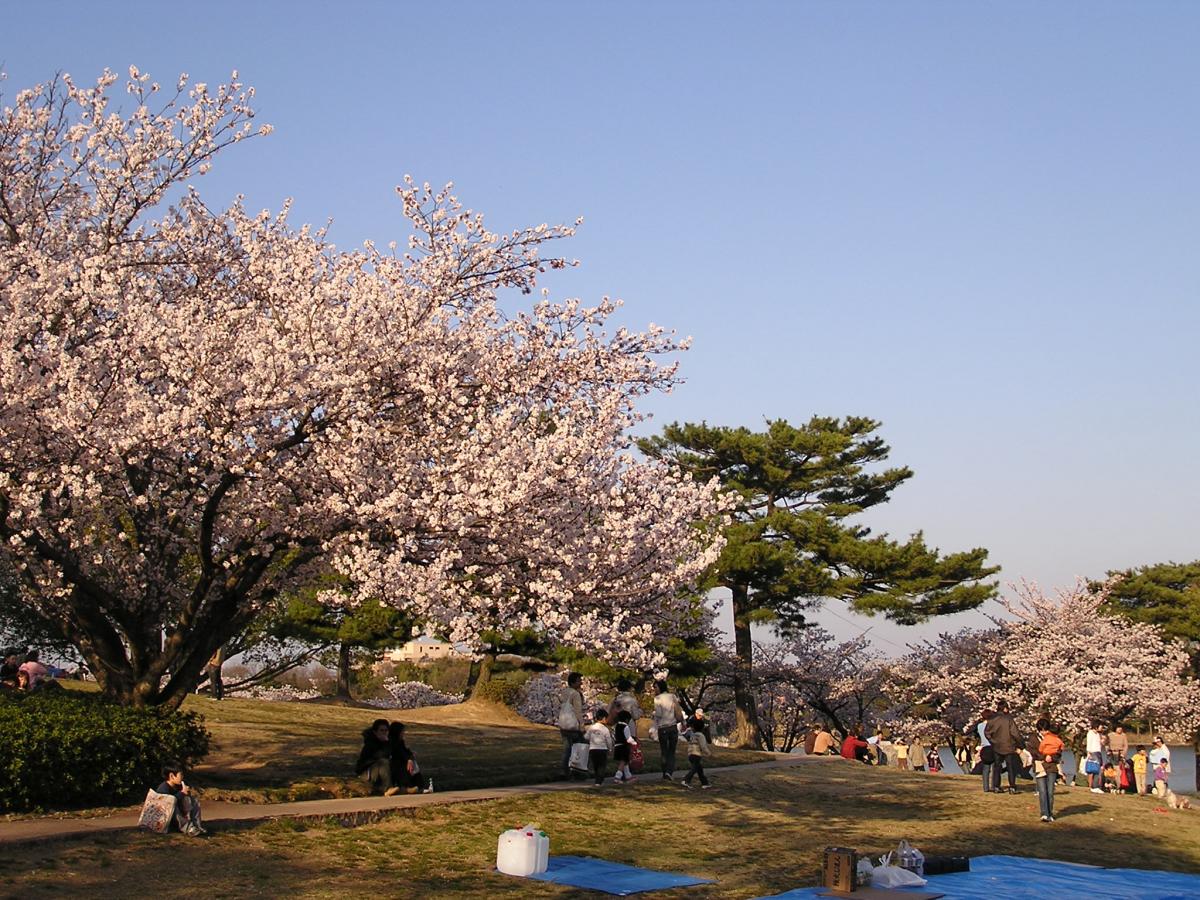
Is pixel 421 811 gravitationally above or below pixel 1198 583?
below

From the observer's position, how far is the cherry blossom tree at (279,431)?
14.9m

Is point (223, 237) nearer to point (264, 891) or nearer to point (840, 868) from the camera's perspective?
point (264, 891)

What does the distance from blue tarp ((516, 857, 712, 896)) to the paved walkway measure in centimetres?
322

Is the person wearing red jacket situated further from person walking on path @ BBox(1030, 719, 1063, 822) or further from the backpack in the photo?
person walking on path @ BBox(1030, 719, 1063, 822)

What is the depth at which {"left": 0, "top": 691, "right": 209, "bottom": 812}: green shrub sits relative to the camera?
14234 mm

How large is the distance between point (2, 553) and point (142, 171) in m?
6.39

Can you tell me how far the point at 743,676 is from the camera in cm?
4481

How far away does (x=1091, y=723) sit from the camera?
148 feet

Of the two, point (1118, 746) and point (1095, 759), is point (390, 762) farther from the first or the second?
point (1118, 746)

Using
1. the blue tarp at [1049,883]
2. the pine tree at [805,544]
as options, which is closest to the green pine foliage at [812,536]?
the pine tree at [805,544]

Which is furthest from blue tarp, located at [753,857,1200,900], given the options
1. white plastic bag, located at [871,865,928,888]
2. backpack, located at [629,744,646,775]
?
backpack, located at [629,744,646,775]

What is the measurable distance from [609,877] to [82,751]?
266 inches

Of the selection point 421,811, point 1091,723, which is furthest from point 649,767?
point 1091,723

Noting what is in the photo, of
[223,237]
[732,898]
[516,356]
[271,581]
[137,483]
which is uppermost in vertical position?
[223,237]
